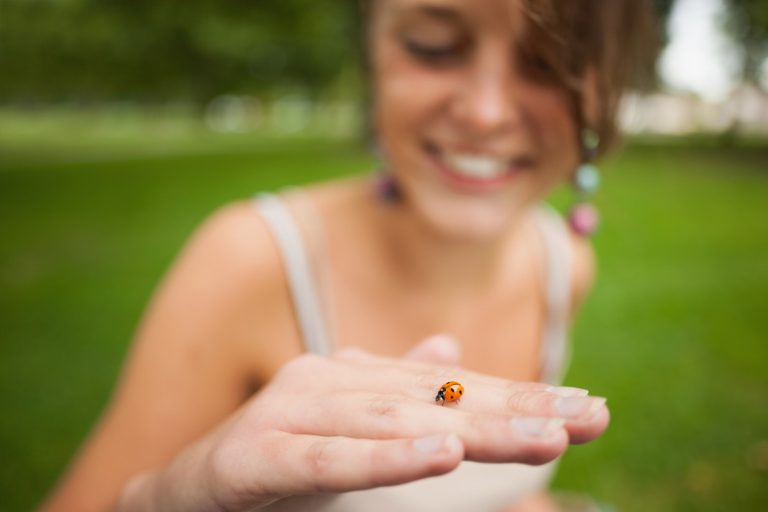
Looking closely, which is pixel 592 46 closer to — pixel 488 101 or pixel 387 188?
pixel 488 101

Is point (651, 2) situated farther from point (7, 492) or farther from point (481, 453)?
point (7, 492)

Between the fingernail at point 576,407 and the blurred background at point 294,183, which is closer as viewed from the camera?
the fingernail at point 576,407

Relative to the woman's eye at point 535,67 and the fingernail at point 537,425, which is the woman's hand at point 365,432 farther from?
the woman's eye at point 535,67

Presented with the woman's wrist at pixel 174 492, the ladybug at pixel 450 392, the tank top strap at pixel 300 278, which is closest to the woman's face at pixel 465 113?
the tank top strap at pixel 300 278

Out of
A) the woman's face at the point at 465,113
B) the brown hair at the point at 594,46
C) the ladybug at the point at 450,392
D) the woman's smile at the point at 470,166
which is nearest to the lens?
the ladybug at the point at 450,392

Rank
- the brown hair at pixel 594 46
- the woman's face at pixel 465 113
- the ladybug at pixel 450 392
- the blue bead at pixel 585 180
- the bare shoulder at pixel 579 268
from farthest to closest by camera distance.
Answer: the bare shoulder at pixel 579 268 < the blue bead at pixel 585 180 < the woman's face at pixel 465 113 < the brown hair at pixel 594 46 < the ladybug at pixel 450 392

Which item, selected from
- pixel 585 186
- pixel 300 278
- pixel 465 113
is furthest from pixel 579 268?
pixel 300 278

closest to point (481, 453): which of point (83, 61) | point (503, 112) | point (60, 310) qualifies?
point (503, 112)

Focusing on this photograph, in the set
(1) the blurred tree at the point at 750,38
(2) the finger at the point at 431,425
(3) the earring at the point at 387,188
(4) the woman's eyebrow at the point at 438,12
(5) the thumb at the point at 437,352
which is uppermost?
(1) the blurred tree at the point at 750,38
